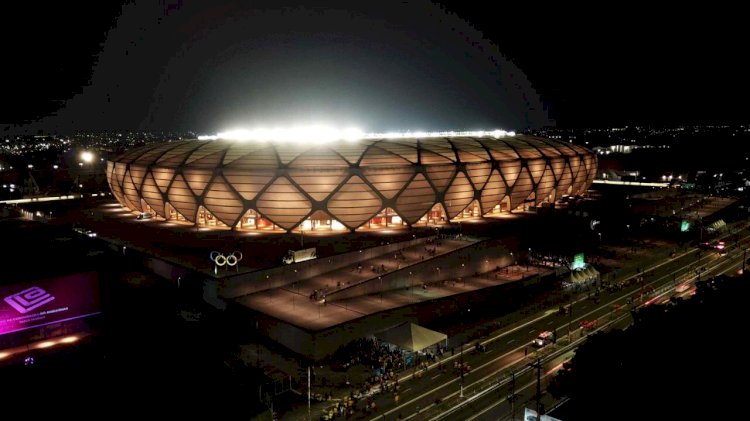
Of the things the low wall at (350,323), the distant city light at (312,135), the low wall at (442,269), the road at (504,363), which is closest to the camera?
the road at (504,363)

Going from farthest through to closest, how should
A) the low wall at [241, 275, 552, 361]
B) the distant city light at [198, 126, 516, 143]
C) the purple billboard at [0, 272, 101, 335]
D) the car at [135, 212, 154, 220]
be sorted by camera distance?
the car at [135, 212, 154, 220] → the distant city light at [198, 126, 516, 143] → the low wall at [241, 275, 552, 361] → the purple billboard at [0, 272, 101, 335]

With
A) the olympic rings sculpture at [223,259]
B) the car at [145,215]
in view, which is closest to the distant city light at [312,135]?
the car at [145,215]

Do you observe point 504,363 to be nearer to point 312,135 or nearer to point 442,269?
point 442,269

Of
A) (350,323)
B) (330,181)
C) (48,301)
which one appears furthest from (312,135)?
(48,301)

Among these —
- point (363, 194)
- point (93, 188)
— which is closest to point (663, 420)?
point (363, 194)

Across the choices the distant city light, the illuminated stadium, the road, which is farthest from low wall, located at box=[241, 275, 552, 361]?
the distant city light

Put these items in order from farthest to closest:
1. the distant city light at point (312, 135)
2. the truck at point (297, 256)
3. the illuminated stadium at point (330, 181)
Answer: the distant city light at point (312, 135) → the illuminated stadium at point (330, 181) → the truck at point (297, 256)

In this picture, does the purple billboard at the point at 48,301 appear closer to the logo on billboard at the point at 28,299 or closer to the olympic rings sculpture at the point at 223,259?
the logo on billboard at the point at 28,299

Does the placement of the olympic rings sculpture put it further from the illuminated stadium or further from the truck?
the illuminated stadium
